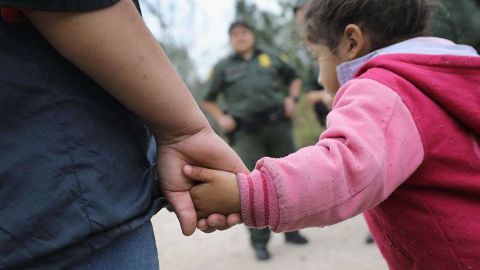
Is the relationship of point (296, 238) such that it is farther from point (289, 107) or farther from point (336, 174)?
point (336, 174)

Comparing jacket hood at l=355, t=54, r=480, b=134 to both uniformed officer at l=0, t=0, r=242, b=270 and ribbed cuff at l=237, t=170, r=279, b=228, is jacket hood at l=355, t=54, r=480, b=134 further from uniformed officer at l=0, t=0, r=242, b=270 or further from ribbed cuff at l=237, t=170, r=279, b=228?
uniformed officer at l=0, t=0, r=242, b=270

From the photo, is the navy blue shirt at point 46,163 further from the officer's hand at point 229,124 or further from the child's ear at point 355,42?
the officer's hand at point 229,124

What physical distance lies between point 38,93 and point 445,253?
3.44 ft

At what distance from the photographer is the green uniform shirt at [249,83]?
470 centimetres

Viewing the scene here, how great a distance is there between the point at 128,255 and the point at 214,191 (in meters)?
0.23

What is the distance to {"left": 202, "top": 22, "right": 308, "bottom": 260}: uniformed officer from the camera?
4.64 m

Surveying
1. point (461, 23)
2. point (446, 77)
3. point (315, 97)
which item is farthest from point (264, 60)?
point (446, 77)

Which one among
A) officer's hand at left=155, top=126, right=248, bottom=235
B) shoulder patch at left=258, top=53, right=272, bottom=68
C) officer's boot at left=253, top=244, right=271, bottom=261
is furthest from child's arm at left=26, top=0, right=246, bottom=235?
shoulder patch at left=258, top=53, right=272, bottom=68

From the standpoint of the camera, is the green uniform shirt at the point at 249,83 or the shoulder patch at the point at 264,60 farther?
the shoulder patch at the point at 264,60

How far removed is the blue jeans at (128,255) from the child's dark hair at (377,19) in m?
0.90

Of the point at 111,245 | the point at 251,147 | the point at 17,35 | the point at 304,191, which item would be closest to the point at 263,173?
the point at 304,191

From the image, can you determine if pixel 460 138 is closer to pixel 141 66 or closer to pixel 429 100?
pixel 429 100

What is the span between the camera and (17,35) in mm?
961

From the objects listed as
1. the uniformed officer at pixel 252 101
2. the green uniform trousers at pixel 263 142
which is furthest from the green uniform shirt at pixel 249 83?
the green uniform trousers at pixel 263 142
